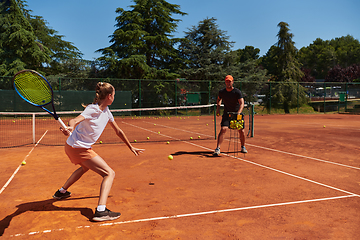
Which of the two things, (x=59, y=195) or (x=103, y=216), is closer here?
(x=103, y=216)

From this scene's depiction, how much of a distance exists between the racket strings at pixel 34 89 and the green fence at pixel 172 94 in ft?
54.5

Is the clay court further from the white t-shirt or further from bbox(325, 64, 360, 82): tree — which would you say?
bbox(325, 64, 360, 82): tree

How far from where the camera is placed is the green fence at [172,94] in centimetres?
1939

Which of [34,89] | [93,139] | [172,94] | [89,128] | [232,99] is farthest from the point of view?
[172,94]

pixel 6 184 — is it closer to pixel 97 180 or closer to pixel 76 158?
pixel 97 180

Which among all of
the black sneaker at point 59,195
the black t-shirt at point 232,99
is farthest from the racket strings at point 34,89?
the black t-shirt at point 232,99

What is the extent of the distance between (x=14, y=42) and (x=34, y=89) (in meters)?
24.6

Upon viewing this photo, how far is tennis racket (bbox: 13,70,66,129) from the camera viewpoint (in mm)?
3398

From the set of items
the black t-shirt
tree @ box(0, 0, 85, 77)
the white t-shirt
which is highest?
tree @ box(0, 0, 85, 77)

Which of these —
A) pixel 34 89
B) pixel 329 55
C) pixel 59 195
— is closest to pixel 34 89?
pixel 34 89

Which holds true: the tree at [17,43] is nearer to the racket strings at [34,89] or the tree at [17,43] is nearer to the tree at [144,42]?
the tree at [144,42]

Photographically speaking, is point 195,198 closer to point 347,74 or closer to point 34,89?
point 34,89

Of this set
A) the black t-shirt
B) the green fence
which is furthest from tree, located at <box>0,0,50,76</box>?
the black t-shirt

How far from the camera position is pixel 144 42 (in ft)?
90.2
